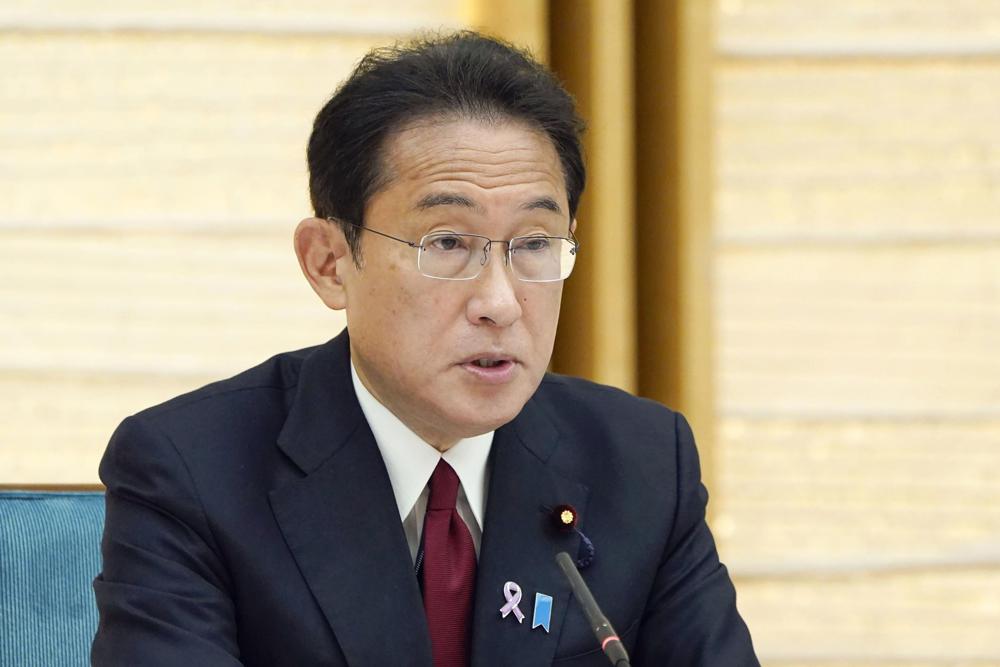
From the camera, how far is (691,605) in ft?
5.93

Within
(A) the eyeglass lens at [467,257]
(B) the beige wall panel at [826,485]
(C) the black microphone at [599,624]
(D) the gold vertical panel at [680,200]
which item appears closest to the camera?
(C) the black microphone at [599,624]

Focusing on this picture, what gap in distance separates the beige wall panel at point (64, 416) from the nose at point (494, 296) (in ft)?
4.11

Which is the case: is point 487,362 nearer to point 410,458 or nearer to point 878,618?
point 410,458

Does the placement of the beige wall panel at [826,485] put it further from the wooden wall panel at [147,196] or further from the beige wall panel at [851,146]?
the wooden wall panel at [147,196]

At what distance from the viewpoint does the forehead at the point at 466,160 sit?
1630 millimetres

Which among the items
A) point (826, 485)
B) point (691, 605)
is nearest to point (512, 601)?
point (691, 605)

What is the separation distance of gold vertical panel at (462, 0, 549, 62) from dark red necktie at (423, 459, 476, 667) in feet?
3.92

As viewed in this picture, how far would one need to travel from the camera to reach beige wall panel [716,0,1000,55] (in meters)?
2.79

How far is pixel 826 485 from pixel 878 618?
1.03 feet

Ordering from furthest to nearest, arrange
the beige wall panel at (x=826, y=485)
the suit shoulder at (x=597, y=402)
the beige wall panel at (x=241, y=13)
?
the beige wall panel at (x=826, y=485) < the beige wall panel at (x=241, y=13) < the suit shoulder at (x=597, y=402)

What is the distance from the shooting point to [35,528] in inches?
71.4

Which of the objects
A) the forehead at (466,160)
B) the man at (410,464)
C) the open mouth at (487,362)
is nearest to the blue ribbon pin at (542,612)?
the man at (410,464)

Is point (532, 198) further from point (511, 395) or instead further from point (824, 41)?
point (824, 41)

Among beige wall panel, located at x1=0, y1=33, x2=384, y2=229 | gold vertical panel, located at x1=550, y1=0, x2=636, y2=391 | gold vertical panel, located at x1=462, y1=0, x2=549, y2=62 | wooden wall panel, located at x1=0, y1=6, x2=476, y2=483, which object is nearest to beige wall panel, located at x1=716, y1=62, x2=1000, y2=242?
gold vertical panel, located at x1=550, y1=0, x2=636, y2=391
